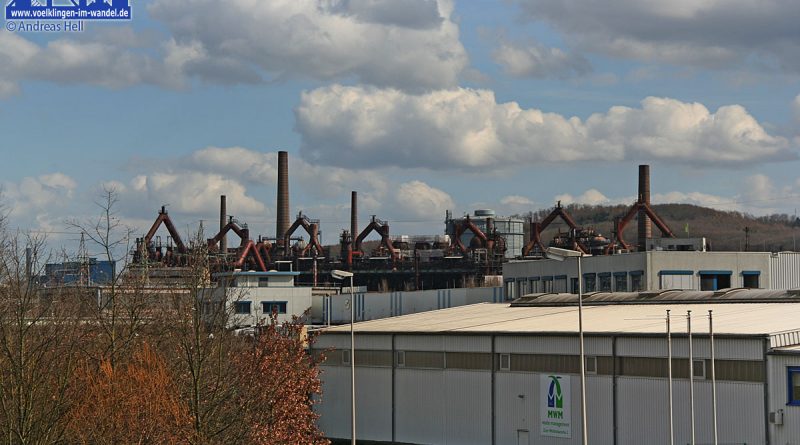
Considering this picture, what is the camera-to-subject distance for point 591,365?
49.5 meters

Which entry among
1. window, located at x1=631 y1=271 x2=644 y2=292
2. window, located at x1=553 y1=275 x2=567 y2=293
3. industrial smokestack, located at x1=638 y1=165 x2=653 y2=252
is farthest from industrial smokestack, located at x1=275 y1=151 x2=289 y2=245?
window, located at x1=631 y1=271 x2=644 y2=292

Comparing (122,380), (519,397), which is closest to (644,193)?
(519,397)

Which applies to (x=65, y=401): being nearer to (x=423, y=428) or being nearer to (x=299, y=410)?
(x=299, y=410)


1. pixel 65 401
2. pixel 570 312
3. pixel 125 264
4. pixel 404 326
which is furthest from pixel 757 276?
pixel 65 401

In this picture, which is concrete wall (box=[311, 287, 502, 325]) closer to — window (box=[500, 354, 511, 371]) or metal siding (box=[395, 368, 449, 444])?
metal siding (box=[395, 368, 449, 444])

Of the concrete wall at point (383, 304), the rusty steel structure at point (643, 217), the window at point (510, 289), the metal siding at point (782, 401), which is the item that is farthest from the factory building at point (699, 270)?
the rusty steel structure at point (643, 217)

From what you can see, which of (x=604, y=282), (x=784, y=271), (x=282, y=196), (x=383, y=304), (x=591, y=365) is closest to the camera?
(x=591, y=365)

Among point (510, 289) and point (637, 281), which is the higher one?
point (637, 281)

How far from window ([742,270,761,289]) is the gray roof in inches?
525

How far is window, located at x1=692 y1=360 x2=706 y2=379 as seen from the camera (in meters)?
44.9

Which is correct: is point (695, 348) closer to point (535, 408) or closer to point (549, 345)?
point (549, 345)

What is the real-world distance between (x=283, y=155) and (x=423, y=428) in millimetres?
87826

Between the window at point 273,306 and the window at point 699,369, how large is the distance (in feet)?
212

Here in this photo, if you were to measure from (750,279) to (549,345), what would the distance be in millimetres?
27533
